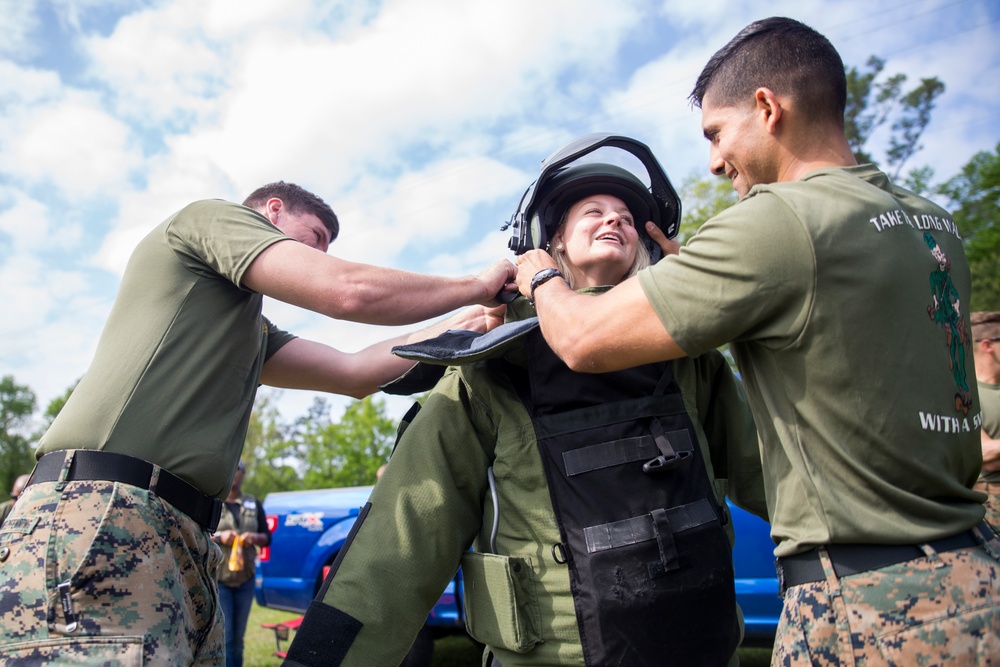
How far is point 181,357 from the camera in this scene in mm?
2561

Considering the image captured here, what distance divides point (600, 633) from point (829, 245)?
1.27 m

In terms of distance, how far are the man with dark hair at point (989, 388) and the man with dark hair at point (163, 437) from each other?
377cm

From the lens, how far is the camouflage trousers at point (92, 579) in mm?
2047

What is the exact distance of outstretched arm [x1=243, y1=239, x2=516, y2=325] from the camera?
2.57 m

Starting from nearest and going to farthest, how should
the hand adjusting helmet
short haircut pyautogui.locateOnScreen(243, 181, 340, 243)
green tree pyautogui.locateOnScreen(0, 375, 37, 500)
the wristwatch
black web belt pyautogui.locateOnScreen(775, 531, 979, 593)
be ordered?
black web belt pyautogui.locateOnScreen(775, 531, 979, 593)
the wristwatch
the hand adjusting helmet
short haircut pyautogui.locateOnScreen(243, 181, 340, 243)
green tree pyautogui.locateOnScreen(0, 375, 37, 500)

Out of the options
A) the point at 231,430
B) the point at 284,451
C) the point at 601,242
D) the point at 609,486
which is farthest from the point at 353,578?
the point at 284,451

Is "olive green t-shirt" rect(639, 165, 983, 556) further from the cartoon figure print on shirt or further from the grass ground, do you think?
the grass ground

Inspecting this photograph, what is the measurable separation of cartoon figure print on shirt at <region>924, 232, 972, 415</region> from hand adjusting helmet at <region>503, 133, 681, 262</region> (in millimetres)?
1228

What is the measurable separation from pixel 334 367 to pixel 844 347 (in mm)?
2193

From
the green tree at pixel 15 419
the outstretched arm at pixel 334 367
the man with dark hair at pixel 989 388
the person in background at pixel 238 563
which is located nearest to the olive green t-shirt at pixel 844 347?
the outstretched arm at pixel 334 367

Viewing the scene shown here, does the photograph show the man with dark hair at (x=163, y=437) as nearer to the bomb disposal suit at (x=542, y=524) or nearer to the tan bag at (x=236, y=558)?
the bomb disposal suit at (x=542, y=524)

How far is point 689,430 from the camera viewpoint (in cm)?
255

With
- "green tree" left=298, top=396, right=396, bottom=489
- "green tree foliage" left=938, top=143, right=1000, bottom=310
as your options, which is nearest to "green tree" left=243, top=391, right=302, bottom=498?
"green tree" left=298, top=396, right=396, bottom=489

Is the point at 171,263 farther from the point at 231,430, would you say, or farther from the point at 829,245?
the point at 829,245
